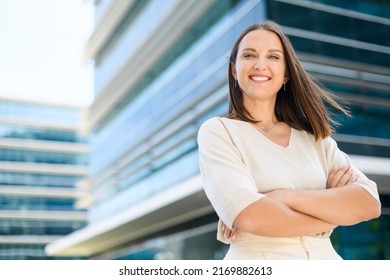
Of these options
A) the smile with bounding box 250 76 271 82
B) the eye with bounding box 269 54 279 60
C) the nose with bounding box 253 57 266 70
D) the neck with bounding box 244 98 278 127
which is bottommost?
the neck with bounding box 244 98 278 127

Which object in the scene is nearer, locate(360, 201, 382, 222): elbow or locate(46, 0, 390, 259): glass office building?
locate(360, 201, 382, 222): elbow

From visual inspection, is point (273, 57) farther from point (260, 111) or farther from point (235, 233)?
point (235, 233)

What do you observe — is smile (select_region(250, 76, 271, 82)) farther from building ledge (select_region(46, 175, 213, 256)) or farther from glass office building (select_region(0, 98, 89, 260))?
glass office building (select_region(0, 98, 89, 260))

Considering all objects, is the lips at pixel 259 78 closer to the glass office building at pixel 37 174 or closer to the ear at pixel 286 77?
the ear at pixel 286 77

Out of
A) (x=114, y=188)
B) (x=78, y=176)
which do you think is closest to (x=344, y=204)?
(x=114, y=188)

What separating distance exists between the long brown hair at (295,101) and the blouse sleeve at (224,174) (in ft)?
0.27

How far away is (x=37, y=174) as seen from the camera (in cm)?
1836

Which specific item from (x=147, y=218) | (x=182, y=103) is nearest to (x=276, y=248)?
(x=182, y=103)

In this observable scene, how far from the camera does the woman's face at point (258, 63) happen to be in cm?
103

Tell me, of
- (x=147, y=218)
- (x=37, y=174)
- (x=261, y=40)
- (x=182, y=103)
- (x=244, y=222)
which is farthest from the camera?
(x=37, y=174)

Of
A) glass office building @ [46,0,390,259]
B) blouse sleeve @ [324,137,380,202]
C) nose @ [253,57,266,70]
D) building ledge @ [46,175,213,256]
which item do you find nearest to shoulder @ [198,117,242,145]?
nose @ [253,57,266,70]

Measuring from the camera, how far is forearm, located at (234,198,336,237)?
36.6 inches

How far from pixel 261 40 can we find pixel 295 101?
0.44 ft

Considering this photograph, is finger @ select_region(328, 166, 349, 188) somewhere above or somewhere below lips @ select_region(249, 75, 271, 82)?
below
